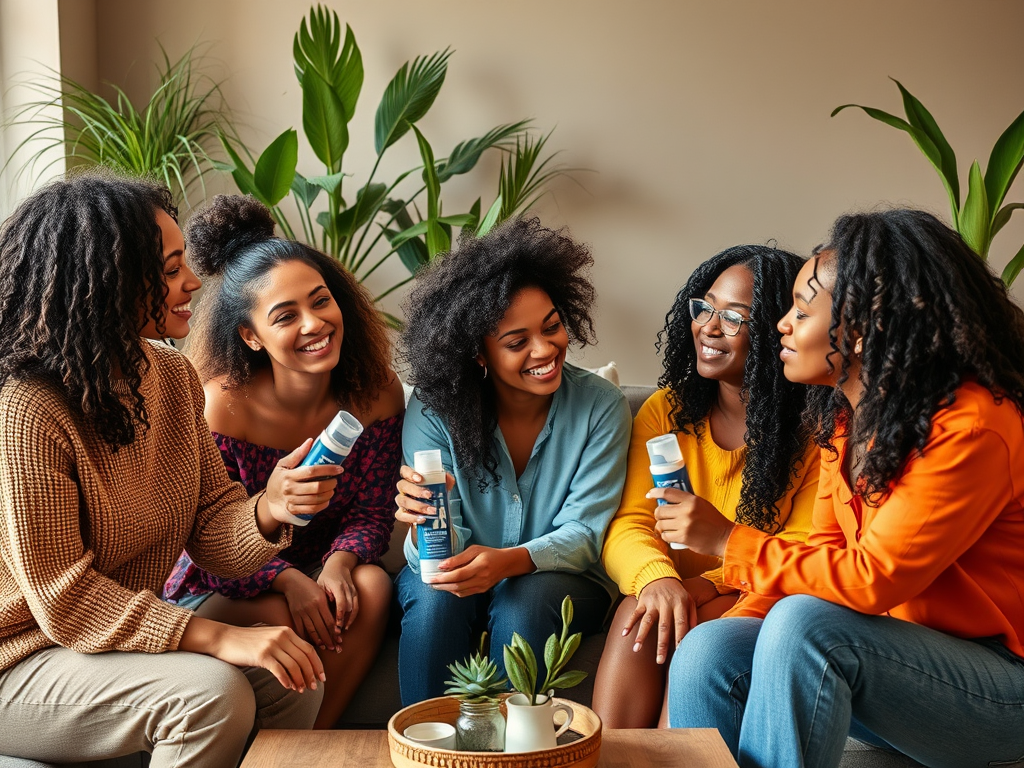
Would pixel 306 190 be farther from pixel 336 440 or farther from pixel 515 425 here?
pixel 336 440

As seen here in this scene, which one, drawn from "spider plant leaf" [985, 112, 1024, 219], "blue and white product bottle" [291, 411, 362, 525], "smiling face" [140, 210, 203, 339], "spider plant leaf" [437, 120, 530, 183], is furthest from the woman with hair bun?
"spider plant leaf" [985, 112, 1024, 219]

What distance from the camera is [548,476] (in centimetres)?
210

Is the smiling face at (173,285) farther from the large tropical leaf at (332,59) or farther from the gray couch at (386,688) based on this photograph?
the large tropical leaf at (332,59)

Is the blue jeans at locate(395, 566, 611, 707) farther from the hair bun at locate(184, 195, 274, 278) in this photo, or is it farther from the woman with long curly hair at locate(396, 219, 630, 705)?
the hair bun at locate(184, 195, 274, 278)

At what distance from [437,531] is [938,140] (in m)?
2.31

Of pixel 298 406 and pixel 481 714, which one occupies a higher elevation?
pixel 298 406

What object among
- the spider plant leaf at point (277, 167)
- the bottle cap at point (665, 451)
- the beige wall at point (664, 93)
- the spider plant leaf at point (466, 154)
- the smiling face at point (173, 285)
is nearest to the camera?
the bottle cap at point (665, 451)

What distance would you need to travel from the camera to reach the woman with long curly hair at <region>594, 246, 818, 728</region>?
1.79 meters

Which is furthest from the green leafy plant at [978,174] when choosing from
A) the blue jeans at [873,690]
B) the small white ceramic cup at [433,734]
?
the small white ceramic cup at [433,734]

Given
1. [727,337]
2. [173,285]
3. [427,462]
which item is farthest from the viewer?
[727,337]

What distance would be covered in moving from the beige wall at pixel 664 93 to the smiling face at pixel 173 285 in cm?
205

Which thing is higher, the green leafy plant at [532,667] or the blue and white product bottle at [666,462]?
the blue and white product bottle at [666,462]

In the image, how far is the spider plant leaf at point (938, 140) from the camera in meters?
3.13

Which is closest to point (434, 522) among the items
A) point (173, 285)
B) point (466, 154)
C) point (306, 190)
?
point (173, 285)
